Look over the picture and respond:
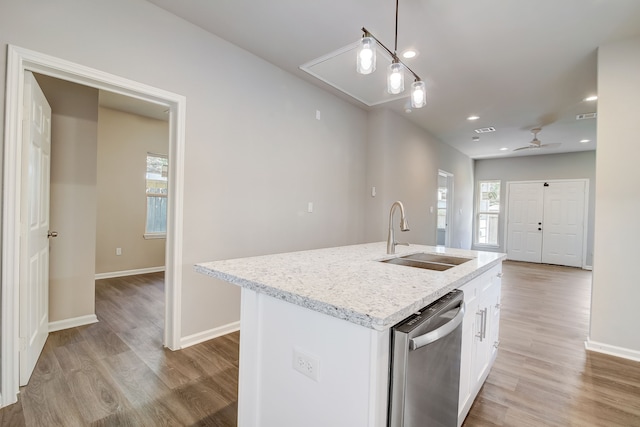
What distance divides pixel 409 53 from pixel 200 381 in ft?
10.3

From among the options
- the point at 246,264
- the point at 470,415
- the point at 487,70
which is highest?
the point at 487,70

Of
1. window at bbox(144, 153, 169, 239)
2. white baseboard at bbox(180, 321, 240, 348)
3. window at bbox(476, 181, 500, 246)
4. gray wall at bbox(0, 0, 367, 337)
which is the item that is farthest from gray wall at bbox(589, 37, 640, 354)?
window at bbox(476, 181, 500, 246)

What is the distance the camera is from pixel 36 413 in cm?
170

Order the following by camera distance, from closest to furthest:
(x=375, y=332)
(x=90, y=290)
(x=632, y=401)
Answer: (x=375, y=332) < (x=632, y=401) < (x=90, y=290)

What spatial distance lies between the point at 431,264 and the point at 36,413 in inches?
96.6

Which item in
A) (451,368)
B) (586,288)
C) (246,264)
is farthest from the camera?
(586,288)

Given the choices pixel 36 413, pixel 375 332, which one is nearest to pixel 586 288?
pixel 375 332

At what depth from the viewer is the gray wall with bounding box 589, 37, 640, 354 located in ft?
8.24

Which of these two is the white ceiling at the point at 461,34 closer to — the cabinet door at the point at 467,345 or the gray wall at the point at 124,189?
the cabinet door at the point at 467,345

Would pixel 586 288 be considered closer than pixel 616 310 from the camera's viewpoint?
No

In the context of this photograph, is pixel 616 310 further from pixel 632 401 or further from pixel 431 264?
pixel 431 264

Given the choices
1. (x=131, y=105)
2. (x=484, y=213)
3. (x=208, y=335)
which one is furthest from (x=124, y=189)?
(x=484, y=213)

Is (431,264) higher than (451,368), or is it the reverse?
(431,264)

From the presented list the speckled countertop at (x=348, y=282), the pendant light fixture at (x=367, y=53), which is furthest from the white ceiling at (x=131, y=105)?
the speckled countertop at (x=348, y=282)
